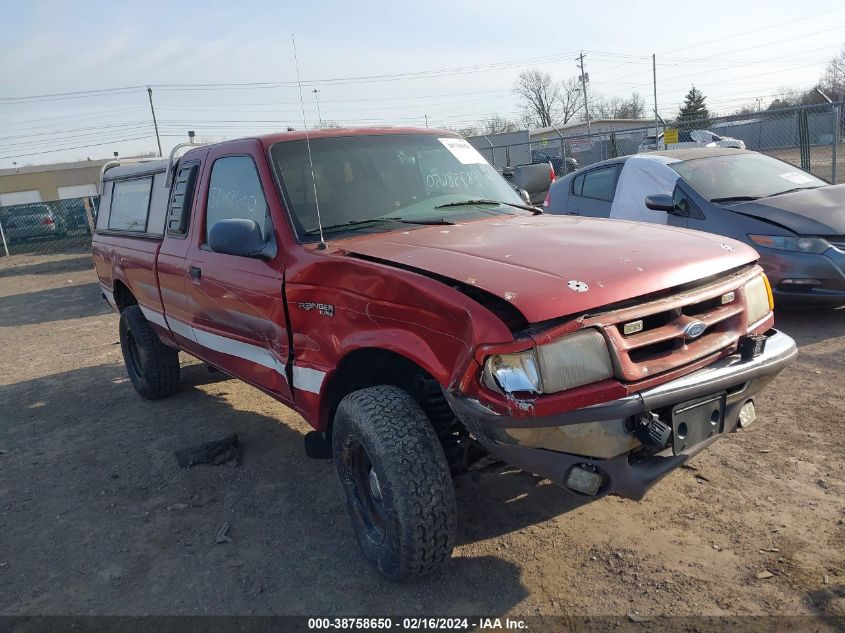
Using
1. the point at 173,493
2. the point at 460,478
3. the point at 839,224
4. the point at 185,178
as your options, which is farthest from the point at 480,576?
the point at 839,224

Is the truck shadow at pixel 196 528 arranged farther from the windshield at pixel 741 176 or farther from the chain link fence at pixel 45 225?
the chain link fence at pixel 45 225

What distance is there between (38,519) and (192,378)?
2.66 metres

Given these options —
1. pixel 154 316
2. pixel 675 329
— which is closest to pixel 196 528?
pixel 154 316

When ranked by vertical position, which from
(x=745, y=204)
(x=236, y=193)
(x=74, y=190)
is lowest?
(x=745, y=204)

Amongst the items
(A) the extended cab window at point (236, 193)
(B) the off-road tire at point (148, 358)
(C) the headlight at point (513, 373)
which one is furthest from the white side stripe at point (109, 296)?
(C) the headlight at point (513, 373)

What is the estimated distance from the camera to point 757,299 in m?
3.00

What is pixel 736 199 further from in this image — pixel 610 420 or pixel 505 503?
pixel 610 420

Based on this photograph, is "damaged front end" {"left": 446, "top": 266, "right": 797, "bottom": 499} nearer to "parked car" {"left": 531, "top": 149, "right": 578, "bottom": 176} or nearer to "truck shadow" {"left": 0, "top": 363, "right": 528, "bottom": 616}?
"truck shadow" {"left": 0, "top": 363, "right": 528, "bottom": 616}

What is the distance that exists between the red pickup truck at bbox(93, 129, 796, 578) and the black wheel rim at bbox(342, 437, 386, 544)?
1cm

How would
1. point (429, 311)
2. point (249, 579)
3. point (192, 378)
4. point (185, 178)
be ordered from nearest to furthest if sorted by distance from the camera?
1. point (429, 311)
2. point (249, 579)
3. point (185, 178)
4. point (192, 378)

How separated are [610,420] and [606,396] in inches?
3.3

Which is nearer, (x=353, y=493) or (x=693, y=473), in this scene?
(x=353, y=493)

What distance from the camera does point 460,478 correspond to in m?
3.86

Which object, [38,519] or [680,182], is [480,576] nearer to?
[38,519]
